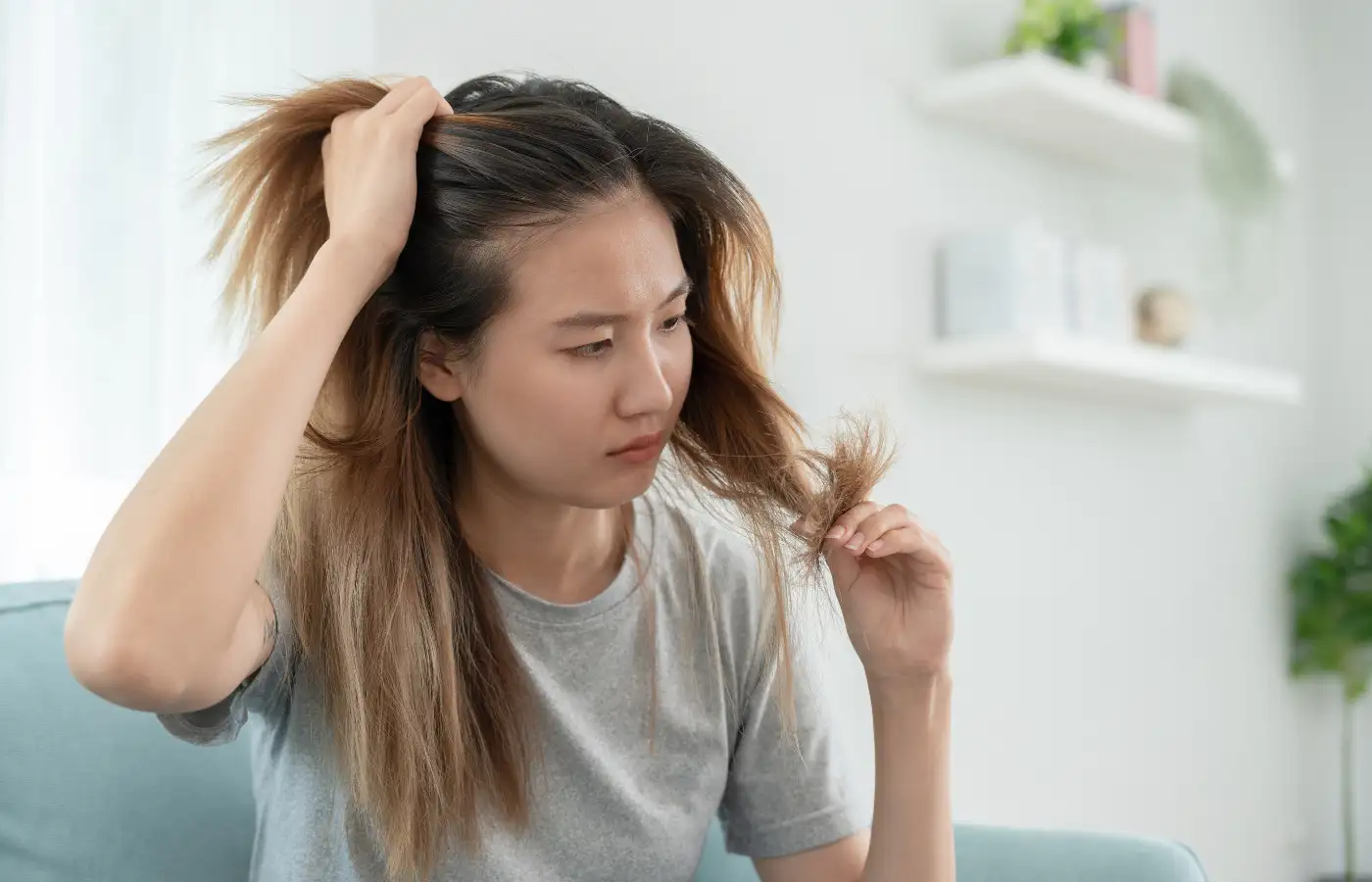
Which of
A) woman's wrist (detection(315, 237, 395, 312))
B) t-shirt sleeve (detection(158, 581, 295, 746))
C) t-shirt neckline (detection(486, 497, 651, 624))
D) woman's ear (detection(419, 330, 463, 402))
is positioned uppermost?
woman's wrist (detection(315, 237, 395, 312))

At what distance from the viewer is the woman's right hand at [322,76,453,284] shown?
3.08ft

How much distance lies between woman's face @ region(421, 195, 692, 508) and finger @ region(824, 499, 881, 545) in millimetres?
151

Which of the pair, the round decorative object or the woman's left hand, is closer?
the woman's left hand

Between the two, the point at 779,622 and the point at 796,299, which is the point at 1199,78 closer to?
the point at 796,299

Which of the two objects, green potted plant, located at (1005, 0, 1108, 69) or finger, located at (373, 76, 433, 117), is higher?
green potted plant, located at (1005, 0, 1108, 69)

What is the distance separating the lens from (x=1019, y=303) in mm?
2035

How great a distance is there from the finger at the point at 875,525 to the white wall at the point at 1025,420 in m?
0.86

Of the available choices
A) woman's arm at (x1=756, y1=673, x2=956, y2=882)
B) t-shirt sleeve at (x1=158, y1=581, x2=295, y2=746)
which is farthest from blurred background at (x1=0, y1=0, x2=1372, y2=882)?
woman's arm at (x1=756, y1=673, x2=956, y2=882)

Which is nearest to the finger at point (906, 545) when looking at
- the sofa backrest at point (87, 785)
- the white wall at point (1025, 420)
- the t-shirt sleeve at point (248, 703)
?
the t-shirt sleeve at point (248, 703)

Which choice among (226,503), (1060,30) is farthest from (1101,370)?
(226,503)

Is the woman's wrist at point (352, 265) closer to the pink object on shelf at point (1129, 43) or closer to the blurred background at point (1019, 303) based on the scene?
the blurred background at point (1019, 303)

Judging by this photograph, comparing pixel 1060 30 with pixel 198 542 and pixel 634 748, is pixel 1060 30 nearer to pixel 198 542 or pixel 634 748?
pixel 634 748

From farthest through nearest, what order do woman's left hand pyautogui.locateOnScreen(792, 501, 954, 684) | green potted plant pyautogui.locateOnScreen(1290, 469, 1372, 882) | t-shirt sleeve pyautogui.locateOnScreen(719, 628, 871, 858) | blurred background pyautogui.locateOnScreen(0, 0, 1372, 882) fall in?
green potted plant pyautogui.locateOnScreen(1290, 469, 1372, 882) < blurred background pyautogui.locateOnScreen(0, 0, 1372, 882) < t-shirt sleeve pyautogui.locateOnScreen(719, 628, 871, 858) < woman's left hand pyautogui.locateOnScreen(792, 501, 954, 684)

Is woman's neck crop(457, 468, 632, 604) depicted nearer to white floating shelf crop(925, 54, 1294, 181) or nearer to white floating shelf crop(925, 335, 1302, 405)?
white floating shelf crop(925, 335, 1302, 405)
